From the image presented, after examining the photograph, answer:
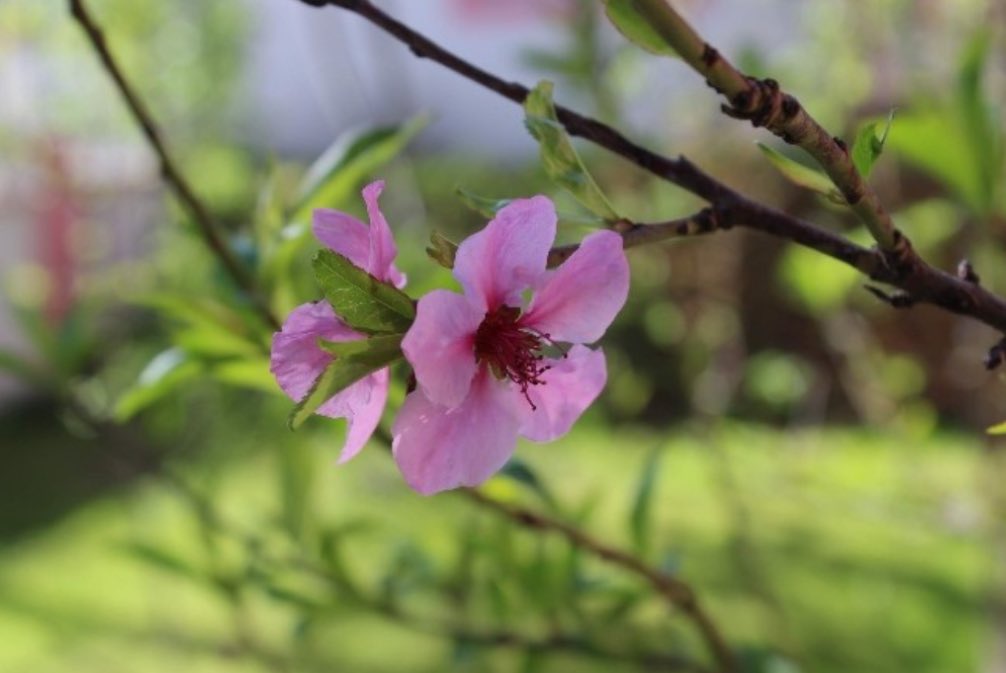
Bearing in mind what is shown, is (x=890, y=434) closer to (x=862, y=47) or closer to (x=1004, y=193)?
(x=1004, y=193)

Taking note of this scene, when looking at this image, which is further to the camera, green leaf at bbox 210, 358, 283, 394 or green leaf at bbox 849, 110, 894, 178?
green leaf at bbox 210, 358, 283, 394

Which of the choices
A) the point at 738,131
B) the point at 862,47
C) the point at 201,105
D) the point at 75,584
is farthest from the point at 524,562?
the point at 201,105

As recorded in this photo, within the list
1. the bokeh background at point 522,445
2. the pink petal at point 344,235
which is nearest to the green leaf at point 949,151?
the bokeh background at point 522,445

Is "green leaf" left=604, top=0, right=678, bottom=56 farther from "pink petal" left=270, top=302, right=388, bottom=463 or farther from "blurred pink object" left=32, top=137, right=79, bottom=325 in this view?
"blurred pink object" left=32, top=137, right=79, bottom=325

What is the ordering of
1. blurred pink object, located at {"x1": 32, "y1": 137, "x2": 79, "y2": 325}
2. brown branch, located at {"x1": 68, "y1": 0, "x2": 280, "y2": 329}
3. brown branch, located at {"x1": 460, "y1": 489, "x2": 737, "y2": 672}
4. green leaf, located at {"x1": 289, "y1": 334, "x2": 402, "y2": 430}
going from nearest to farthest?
green leaf, located at {"x1": 289, "y1": 334, "x2": 402, "y2": 430} < brown branch, located at {"x1": 68, "y1": 0, "x2": 280, "y2": 329} < brown branch, located at {"x1": 460, "y1": 489, "x2": 737, "y2": 672} < blurred pink object, located at {"x1": 32, "y1": 137, "x2": 79, "y2": 325}

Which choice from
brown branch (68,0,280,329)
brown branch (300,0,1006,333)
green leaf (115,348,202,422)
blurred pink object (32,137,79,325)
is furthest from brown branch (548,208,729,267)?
blurred pink object (32,137,79,325)

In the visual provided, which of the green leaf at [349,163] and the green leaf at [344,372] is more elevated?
the green leaf at [349,163]

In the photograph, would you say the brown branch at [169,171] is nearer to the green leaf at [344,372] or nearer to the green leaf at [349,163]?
the green leaf at [349,163]
